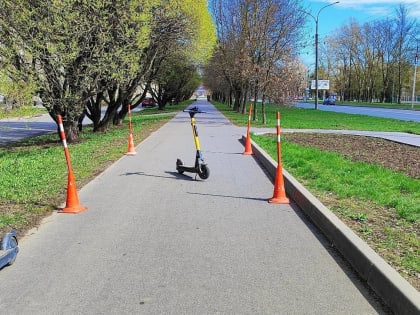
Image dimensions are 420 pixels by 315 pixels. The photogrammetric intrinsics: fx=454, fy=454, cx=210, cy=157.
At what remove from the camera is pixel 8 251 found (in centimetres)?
442

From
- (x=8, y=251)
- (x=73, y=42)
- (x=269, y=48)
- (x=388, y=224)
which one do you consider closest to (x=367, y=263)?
(x=388, y=224)

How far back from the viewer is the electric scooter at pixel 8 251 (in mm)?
4312

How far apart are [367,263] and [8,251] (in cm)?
340

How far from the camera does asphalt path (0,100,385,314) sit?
12.0 feet

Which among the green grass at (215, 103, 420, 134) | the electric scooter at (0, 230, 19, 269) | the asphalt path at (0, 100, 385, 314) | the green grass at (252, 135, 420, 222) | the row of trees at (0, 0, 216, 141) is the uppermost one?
the row of trees at (0, 0, 216, 141)

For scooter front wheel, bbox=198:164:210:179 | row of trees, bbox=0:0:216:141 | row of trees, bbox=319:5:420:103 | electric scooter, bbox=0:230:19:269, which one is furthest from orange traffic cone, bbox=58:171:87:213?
row of trees, bbox=319:5:420:103

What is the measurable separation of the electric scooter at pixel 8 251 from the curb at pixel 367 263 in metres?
3.34

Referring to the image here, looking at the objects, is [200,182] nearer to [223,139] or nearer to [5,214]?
[5,214]

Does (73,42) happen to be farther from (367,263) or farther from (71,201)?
(367,263)

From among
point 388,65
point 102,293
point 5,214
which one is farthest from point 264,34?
point 388,65

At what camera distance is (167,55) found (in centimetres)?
2467

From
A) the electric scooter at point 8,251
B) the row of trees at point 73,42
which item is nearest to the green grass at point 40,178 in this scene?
the electric scooter at point 8,251

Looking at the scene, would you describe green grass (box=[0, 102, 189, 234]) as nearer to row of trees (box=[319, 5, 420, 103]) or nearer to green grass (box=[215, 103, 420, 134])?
green grass (box=[215, 103, 420, 134])

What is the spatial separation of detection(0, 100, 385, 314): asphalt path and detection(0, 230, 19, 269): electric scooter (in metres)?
0.10
